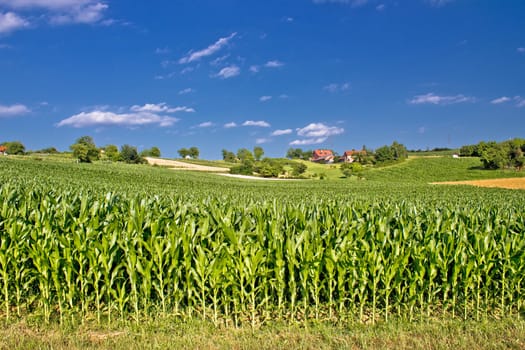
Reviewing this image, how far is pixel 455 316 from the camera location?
5773 millimetres

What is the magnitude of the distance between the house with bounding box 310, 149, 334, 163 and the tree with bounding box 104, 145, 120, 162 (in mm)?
100914

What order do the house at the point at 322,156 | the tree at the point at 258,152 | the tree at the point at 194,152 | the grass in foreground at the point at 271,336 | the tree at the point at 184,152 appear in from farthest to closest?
the house at the point at 322,156
the tree at the point at 194,152
the tree at the point at 184,152
the tree at the point at 258,152
the grass in foreground at the point at 271,336

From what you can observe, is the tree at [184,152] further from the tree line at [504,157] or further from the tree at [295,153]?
the tree line at [504,157]

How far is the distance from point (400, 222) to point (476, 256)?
→ 136cm

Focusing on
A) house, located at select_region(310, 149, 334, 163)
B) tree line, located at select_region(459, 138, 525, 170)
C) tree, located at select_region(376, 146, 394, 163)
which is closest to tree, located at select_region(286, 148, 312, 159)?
house, located at select_region(310, 149, 334, 163)

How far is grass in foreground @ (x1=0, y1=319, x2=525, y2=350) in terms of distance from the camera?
4.53 m

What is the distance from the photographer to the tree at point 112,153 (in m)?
116

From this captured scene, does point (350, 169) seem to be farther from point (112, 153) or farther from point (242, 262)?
point (242, 262)

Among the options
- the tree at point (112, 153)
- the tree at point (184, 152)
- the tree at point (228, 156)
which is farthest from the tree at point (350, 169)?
the tree at point (184, 152)

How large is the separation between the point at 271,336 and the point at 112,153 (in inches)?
4965

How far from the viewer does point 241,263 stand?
17.1ft

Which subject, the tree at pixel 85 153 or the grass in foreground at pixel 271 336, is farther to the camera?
the tree at pixel 85 153

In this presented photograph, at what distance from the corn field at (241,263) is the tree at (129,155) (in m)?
113

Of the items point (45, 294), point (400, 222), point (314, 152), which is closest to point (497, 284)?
point (400, 222)
